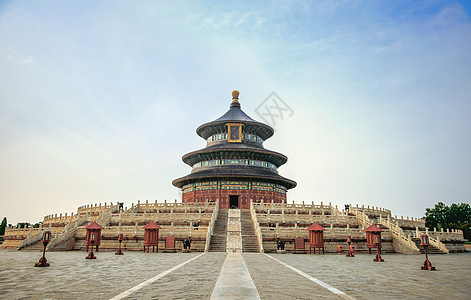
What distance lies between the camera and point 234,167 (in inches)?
1909

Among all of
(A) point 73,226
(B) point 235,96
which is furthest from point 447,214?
(A) point 73,226

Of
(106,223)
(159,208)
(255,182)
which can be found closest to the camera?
(106,223)

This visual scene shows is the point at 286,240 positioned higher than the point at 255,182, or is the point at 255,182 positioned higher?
the point at 255,182

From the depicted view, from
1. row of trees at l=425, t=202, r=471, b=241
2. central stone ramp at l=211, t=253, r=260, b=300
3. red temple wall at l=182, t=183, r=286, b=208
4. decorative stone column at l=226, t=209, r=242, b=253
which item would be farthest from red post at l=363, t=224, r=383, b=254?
row of trees at l=425, t=202, r=471, b=241

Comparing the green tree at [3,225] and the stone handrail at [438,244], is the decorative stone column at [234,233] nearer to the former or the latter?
the stone handrail at [438,244]

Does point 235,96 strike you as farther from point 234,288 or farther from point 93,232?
point 234,288

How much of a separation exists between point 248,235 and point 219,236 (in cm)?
233

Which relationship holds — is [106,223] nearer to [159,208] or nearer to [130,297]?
[159,208]

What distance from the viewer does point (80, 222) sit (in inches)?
1238

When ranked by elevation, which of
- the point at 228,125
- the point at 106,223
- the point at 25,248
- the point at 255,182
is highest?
the point at 228,125

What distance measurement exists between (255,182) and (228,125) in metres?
11.2

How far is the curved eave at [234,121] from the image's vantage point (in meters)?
53.7

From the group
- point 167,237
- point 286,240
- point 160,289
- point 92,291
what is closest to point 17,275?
point 92,291

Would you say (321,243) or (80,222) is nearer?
(321,243)
